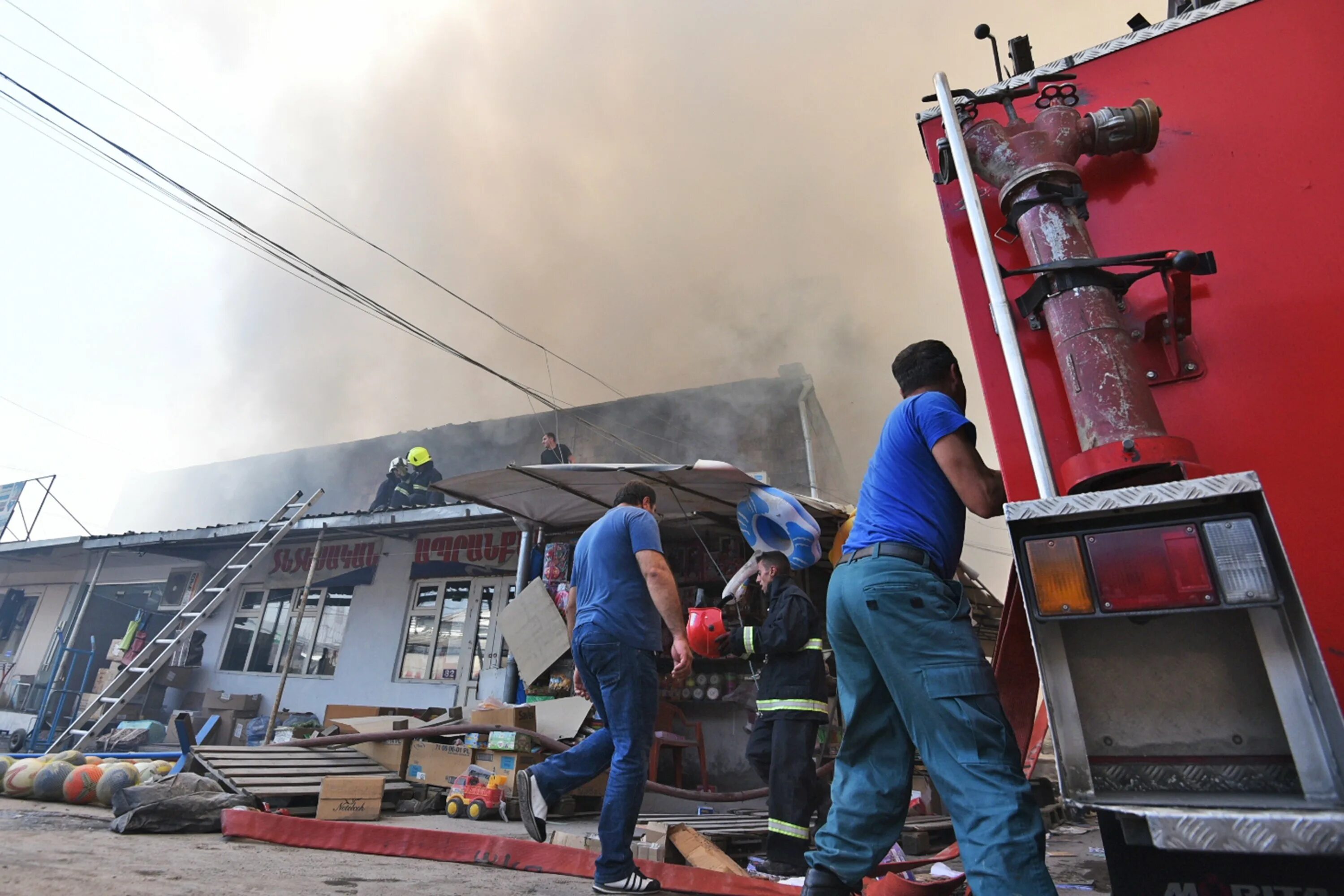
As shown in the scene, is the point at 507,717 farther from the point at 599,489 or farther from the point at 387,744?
the point at 599,489

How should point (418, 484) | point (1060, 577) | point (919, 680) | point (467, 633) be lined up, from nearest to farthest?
point (1060, 577) < point (919, 680) < point (467, 633) < point (418, 484)

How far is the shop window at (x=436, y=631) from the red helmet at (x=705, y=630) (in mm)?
5187

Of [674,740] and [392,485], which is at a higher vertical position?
[392,485]

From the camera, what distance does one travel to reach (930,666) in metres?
1.53

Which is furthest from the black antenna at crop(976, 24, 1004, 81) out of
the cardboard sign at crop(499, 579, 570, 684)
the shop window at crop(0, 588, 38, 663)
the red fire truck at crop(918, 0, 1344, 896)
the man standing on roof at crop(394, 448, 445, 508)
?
the shop window at crop(0, 588, 38, 663)

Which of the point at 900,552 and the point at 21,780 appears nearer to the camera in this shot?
the point at 900,552

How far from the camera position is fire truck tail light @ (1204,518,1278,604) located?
40.3 inches

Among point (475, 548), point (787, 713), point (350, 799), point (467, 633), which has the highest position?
point (475, 548)

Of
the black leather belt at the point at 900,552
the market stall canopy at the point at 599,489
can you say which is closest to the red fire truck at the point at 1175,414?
the black leather belt at the point at 900,552

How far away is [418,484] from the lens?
9.86 metres

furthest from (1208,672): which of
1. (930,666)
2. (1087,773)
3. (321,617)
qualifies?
(321,617)

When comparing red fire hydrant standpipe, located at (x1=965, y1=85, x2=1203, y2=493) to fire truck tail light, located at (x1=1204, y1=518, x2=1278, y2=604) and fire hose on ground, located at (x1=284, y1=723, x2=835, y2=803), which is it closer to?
fire truck tail light, located at (x1=1204, y1=518, x2=1278, y2=604)

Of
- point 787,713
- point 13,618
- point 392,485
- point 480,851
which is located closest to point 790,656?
point 787,713

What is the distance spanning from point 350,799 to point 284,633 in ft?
23.9
